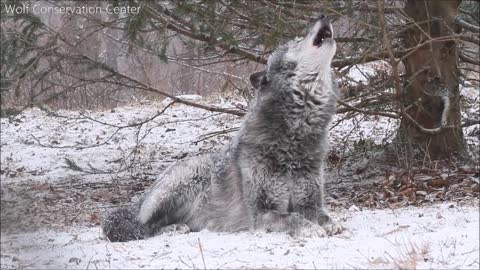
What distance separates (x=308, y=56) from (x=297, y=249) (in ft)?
6.79

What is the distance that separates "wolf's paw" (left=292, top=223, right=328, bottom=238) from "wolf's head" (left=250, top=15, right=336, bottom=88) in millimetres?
1463

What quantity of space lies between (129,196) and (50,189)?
1.36 metres

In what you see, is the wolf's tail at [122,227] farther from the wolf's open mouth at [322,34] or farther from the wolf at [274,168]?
the wolf's open mouth at [322,34]

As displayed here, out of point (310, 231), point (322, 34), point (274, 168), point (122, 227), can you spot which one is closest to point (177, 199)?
point (122, 227)

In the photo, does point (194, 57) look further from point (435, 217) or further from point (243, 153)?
point (435, 217)

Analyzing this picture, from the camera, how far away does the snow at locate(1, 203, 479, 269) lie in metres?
4.54

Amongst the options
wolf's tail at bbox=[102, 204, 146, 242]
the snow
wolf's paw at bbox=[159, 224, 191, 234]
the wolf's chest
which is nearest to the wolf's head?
the wolf's chest

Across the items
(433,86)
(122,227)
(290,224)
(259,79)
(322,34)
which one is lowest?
(122,227)

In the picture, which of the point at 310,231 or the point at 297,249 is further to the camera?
the point at 310,231

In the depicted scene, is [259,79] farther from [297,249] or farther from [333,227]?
[297,249]

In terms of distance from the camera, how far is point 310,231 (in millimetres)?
5617

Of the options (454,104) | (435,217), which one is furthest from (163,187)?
(454,104)

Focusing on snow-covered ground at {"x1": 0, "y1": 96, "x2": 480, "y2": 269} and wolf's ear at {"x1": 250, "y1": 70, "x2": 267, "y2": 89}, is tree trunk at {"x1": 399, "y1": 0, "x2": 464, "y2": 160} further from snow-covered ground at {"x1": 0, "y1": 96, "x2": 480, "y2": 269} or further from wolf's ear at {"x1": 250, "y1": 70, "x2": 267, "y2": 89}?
wolf's ear at {"x1": 250, "y1": 70, "x2": 267, "y2": 89}

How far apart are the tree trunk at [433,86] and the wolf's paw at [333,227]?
293 centimetres
